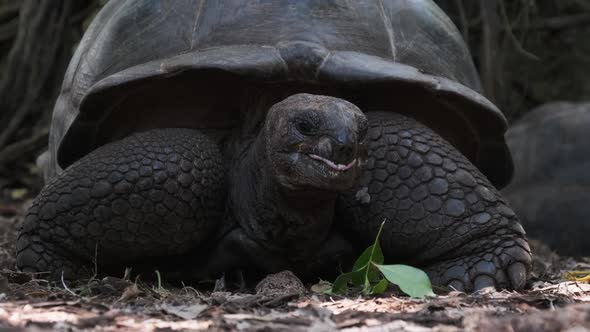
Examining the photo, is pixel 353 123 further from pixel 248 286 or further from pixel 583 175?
pixel 583 175

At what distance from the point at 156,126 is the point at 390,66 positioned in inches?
40.9

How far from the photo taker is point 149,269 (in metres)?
3.50

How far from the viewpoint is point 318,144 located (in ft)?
9.48

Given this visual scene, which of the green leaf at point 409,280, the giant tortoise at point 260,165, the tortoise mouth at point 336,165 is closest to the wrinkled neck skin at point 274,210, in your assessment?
the giant tortoise at point 260,165

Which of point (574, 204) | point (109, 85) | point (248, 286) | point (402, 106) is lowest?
point (574, 204)

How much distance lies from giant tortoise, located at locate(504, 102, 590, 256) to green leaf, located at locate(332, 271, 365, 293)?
3324 millimetres

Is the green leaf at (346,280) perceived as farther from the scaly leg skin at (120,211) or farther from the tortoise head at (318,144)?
the scaly leg skin at (120,211)

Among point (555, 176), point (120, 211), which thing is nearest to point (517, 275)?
point (120, 211)

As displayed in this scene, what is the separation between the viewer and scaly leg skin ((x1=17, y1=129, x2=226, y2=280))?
330cm

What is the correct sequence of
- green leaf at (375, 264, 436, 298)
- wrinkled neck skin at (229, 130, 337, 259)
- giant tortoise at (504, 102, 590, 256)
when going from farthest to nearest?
giant tortoise at (504, 102, 590, 256), wrinkled neck skin at (229, 130, 337, 259), green leaf at (375, 264, 436, 298)

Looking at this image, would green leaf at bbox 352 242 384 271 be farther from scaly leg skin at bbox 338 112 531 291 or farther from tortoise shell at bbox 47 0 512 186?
tortoise shell at bbox 47 0 512 186

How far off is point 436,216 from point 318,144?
0.69 metres

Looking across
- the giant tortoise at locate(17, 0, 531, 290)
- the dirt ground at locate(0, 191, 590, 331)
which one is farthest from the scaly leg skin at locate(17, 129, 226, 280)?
the dirt ground at locate(0, 191, 590, 331)

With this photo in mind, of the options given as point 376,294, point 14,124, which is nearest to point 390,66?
point 376,294
